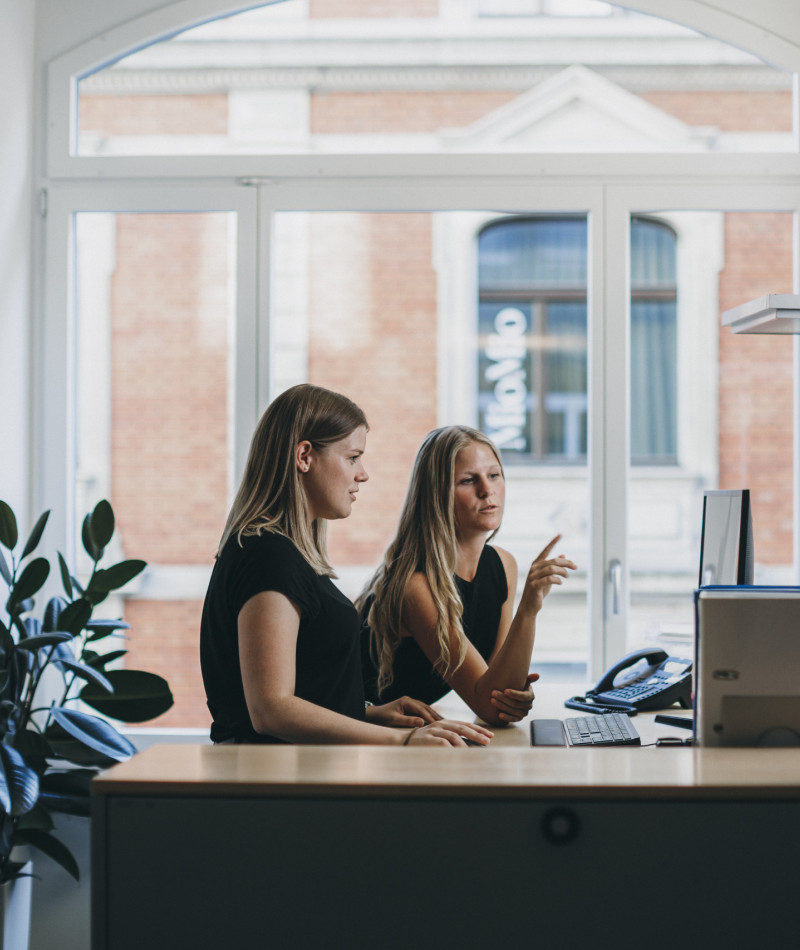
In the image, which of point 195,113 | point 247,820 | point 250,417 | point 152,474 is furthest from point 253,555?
point 152,474

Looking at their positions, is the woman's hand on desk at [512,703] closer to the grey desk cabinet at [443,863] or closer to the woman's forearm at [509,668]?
the woman's forearm at [509,668]

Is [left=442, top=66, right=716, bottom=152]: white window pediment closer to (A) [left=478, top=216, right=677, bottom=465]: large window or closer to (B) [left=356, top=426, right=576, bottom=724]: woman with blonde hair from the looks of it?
(B) [left=356, top=426, right=576, bottom=724]: woman with blonde hair

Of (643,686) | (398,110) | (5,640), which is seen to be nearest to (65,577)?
(5,640)

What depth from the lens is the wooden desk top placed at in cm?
107

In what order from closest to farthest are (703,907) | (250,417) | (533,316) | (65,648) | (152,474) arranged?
(703,907) → (65,648) → (250,417) → (152,474) → (533,316)

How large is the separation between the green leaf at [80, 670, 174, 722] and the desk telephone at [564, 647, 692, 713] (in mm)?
1072

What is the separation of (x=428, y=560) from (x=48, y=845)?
120 centimetres

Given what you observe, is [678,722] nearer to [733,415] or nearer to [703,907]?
[703,907]

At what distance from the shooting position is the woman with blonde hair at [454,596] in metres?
2.05

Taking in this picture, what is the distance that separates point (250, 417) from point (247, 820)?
199cm

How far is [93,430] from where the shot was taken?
5031mm

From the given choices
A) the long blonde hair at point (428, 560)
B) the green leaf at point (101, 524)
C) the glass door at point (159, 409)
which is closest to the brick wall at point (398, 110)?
the glass door at point (159, 409)

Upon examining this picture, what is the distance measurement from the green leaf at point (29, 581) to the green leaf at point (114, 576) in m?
0.13

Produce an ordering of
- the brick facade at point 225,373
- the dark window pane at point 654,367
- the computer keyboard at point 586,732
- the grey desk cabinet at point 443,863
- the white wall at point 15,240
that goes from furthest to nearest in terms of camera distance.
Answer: the dark window pane at point 654,367, the brick facade at point 225,373, the white wall at point 15,240, the computer keyboard at point 586,732, the grey desk cabinet at point 443,863
